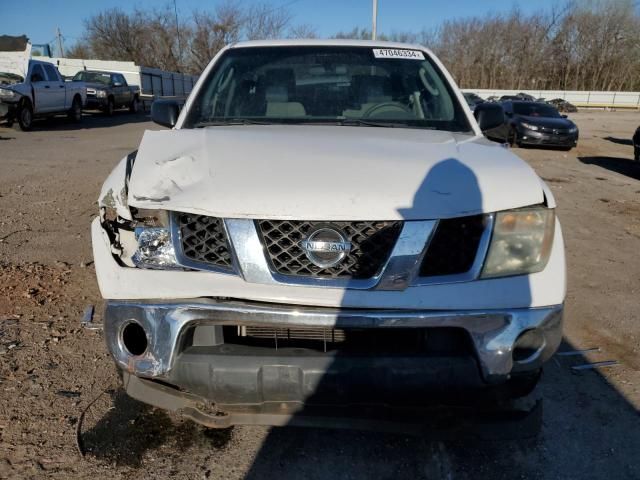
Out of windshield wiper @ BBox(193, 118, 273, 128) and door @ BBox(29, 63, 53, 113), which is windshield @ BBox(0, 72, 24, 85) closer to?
door @ BBox(29, 63, 53, 113)

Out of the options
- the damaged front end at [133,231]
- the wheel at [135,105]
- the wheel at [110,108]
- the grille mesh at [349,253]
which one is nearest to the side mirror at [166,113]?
the damaged front end at [133,231]

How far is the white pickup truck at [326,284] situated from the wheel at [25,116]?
15191mm

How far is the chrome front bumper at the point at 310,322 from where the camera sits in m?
1.96

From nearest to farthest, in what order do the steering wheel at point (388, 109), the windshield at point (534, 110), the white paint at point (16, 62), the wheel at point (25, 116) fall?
the steering wheel at point (388, 109) < the wheel at point (25, 116) < the white paint at point (16, 62) < the windshield at point (534, 110)

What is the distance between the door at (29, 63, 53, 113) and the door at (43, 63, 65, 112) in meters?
0.17

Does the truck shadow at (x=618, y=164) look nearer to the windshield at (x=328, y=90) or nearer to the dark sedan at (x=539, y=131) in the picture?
the dark sedan at (x=539, y=131)

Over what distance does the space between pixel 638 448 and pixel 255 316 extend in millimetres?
1942

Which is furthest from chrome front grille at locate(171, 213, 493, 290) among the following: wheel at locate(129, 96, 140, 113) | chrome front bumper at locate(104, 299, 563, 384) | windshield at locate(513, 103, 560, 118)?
wheel at locate(129, 96, 140, 113)

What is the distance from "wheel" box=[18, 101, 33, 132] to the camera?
15.2 m

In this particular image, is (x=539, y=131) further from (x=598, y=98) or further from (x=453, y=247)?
(x=598, y=98)

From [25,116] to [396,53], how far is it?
1491 cm

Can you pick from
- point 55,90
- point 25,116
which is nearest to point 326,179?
point 25,116

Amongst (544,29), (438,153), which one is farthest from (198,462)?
(544,29)

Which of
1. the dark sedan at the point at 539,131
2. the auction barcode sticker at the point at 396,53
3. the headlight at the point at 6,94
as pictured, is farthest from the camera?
the dark sedan at the point at 539,131
